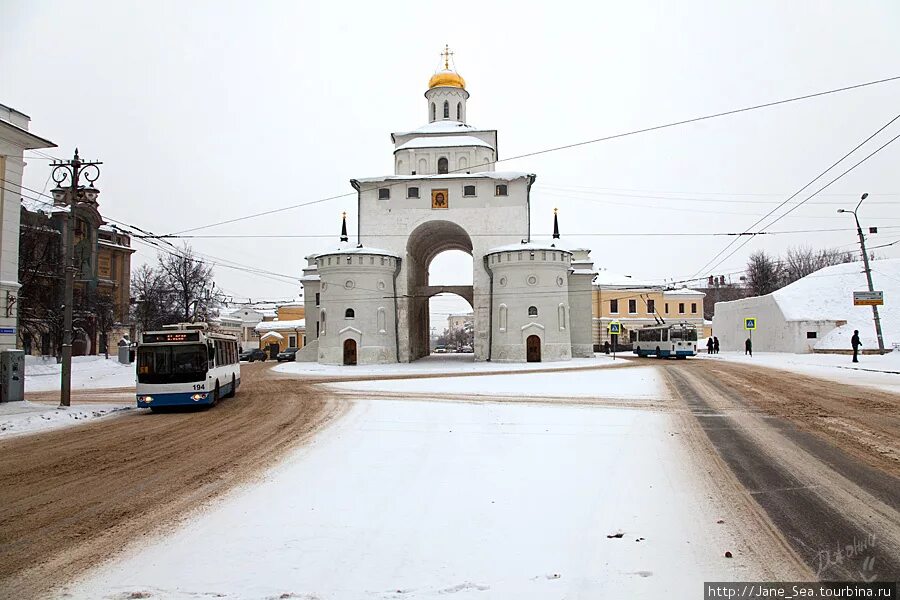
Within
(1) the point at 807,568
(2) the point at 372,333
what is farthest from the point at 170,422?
(2) the point at 372,333

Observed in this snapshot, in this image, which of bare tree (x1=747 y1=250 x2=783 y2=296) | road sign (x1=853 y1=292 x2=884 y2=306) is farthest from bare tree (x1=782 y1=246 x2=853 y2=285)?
road sign (x1=853 y1=292 x2=884 y2=306)

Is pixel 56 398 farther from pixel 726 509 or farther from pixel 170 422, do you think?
pixel 726 509

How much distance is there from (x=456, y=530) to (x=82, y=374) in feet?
107

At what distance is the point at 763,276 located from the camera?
244 feet

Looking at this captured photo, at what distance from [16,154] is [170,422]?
9902mm

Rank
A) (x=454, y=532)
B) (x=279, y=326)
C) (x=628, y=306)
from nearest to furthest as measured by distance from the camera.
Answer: (x=454, y=532) → (x=628, y=306) → (x=279, y=326)

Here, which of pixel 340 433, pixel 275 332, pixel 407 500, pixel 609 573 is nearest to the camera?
pixel 609 573

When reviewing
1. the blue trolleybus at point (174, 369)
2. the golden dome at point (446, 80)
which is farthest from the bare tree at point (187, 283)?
the blue trolleybus at point (174, 369)

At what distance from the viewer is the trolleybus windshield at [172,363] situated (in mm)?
16500

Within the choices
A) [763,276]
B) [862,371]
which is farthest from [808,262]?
[862,371]

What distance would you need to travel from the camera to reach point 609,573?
194 inches

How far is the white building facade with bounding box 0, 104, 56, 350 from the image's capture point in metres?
17.8

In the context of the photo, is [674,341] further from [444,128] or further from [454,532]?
[454,532]


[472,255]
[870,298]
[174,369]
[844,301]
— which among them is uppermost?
[472,255]
